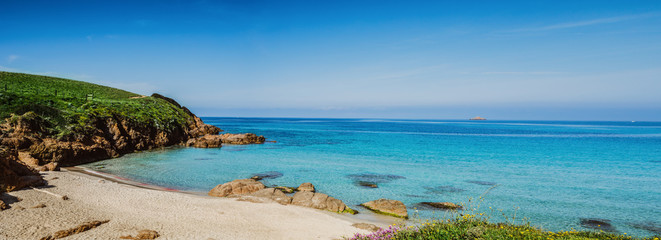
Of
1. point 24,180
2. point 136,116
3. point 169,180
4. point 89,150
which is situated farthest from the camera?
point 136,116

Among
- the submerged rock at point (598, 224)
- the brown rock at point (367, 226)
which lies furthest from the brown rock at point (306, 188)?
the submerged rock at point (598, 224)

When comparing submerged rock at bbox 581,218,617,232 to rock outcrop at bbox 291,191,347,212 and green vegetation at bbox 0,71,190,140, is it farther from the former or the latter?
green vegetation at bbox 0,71,190,140

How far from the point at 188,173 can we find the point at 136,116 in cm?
2672

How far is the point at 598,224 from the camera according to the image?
16281 mm

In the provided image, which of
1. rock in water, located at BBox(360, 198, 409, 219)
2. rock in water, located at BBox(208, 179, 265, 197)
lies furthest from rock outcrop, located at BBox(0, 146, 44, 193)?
rock in water, located at BBox(360, 198, 409, 219)

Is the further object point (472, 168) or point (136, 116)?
point (136, 116)

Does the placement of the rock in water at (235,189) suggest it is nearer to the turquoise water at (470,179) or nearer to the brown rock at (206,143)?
the turquoise water at (470,179)

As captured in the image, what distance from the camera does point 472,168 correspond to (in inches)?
1340

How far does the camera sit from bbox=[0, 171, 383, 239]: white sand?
1208 cm

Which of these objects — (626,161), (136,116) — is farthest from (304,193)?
(626,161)

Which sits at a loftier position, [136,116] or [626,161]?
[136,116]

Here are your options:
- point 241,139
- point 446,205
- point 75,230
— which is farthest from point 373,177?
point 241,139

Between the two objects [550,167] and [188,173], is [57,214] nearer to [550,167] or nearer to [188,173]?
[188,173]

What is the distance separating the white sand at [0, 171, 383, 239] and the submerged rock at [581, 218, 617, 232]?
12.8 metres
